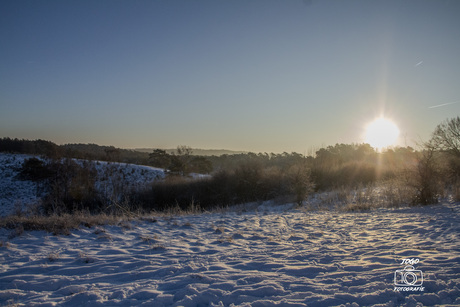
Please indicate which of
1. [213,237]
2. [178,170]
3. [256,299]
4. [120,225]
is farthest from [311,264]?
[178,170]

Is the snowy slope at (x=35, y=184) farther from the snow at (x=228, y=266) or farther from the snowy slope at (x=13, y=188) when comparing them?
the snow at (x=228, y=266)

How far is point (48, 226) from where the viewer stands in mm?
6738

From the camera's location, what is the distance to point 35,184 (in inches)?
1270

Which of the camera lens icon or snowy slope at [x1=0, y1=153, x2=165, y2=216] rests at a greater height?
the camera lens icon

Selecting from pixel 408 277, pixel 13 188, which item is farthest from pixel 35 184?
pixel 408 277

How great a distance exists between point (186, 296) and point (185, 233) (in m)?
4.13

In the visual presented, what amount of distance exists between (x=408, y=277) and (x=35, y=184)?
37892 mm

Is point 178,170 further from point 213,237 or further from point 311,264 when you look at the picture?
point 311,264

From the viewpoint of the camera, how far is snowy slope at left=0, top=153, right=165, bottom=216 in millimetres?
29509

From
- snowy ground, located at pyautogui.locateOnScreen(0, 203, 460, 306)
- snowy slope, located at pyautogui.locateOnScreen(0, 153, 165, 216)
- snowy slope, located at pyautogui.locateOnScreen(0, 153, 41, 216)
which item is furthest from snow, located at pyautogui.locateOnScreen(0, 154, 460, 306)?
snowy slope, located at pyautogui.locateOnScreen(0, 153, 41, 216)

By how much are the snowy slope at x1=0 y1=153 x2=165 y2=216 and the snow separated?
76.9ft

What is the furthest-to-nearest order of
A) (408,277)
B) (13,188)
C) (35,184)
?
(35,184)
(13,188)
(408,277)

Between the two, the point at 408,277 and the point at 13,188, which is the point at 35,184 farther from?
the point at 408,277

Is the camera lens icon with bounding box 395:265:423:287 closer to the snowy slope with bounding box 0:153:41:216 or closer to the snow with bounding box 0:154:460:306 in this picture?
the snow with bounding box 0:154:460:306
